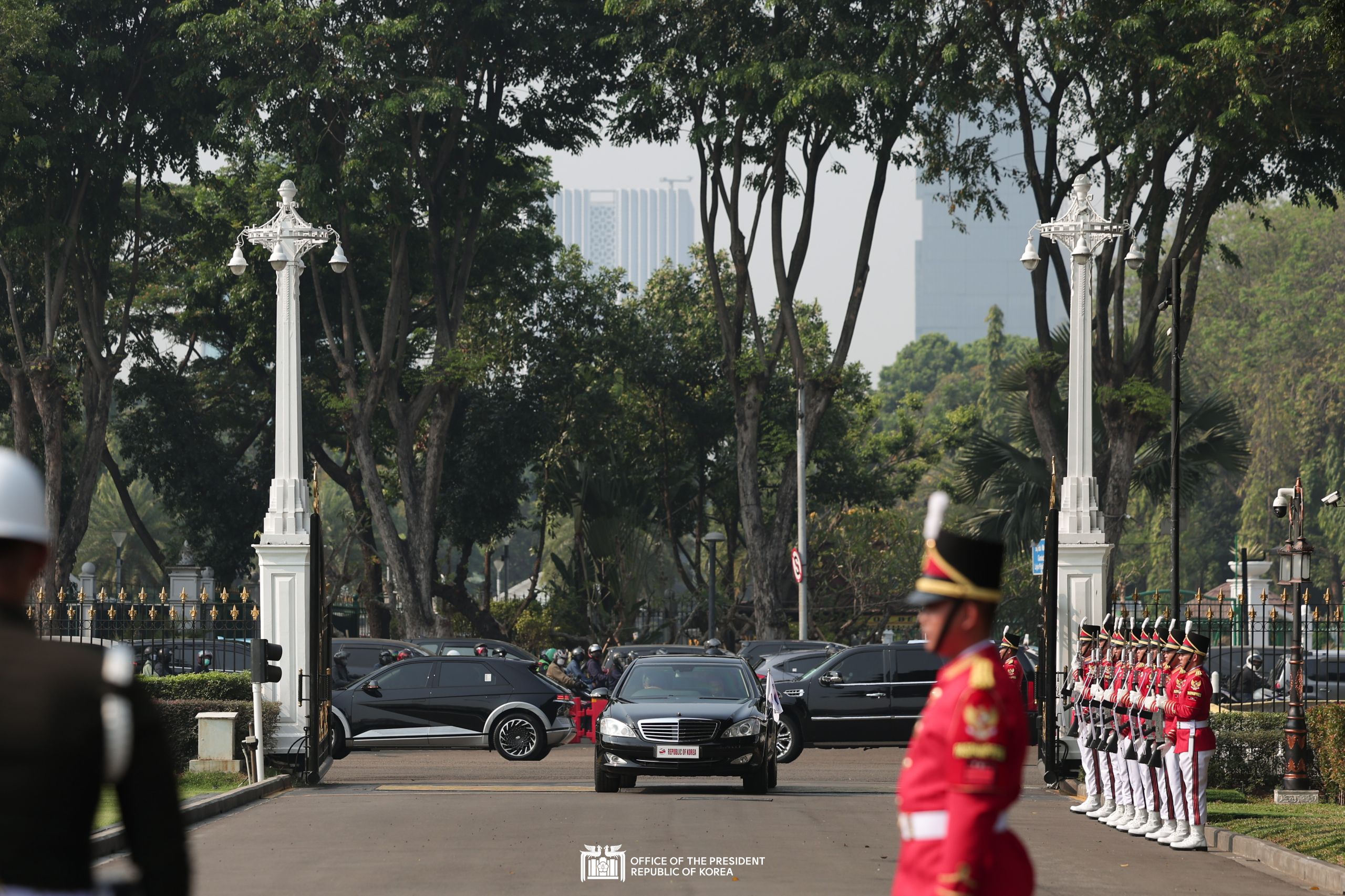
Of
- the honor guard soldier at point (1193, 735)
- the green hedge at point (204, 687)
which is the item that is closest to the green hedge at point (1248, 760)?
the honor guard soldier at point (1193, 735)

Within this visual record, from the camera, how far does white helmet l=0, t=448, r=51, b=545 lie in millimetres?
3488

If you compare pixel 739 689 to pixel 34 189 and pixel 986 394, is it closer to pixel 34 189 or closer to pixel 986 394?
pixel 34 189

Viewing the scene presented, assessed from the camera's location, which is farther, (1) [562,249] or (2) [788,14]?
(1) [562,249]

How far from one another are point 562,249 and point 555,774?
27108 mm

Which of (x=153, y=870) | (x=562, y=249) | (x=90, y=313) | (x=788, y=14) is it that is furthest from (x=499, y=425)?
(x=153, y=870)

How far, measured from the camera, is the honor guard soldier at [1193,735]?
1459 cm

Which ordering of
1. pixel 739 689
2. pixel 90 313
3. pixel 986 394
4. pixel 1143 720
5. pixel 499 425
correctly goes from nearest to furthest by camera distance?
pixel 1143 720, pixel 739 689, pixel 90 313, pixel 499 425, pixel 986 394

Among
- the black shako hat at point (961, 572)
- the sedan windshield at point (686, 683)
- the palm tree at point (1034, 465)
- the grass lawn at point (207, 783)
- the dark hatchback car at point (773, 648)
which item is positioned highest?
the palm tree at point (1034, 465)

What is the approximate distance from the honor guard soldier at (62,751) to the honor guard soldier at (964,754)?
214cm

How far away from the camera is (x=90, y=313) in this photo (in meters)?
38.7

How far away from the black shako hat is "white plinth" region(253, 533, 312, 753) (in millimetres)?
17514

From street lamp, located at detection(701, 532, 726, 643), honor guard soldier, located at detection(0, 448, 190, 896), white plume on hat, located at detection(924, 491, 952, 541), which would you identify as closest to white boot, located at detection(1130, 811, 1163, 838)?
white plume on hat, located at detection(924, 491, 952, 541)
